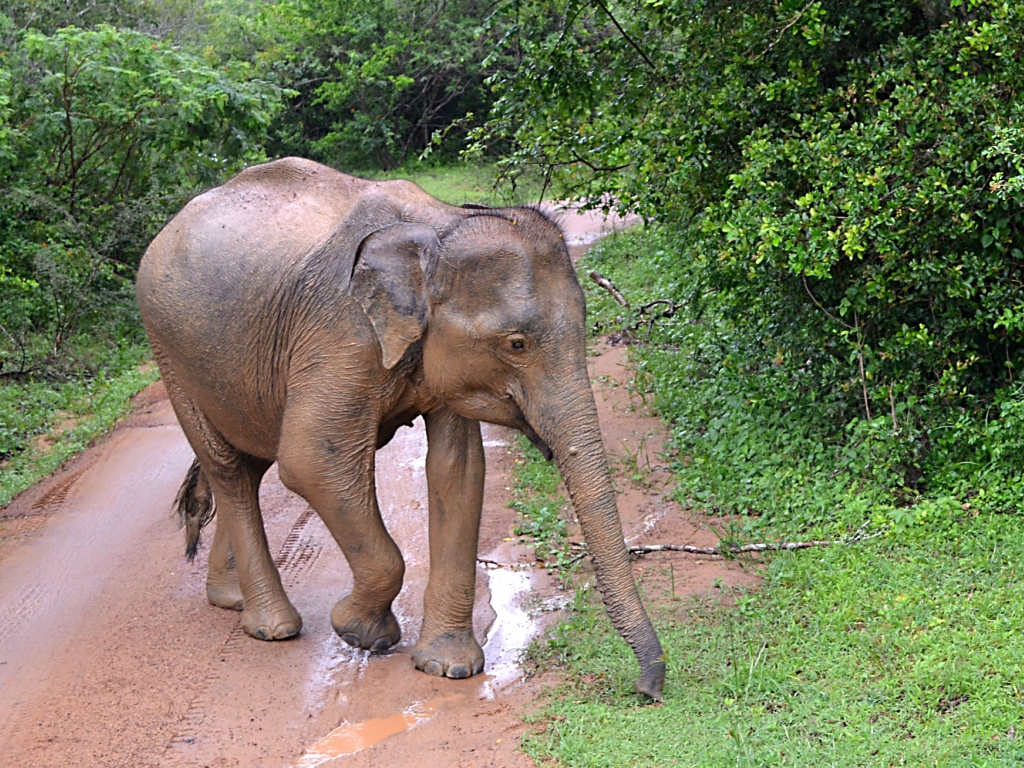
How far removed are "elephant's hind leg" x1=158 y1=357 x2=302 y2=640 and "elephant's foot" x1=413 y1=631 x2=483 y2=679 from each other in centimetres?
86

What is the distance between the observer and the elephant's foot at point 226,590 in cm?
615

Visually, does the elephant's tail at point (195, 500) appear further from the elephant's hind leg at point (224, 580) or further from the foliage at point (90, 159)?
the foliage at point (90, 159)

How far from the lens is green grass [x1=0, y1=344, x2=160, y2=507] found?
359 inches

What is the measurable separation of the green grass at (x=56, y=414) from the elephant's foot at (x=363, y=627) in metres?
4.07

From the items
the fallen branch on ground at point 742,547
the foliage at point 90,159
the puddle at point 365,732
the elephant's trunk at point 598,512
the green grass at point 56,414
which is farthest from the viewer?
the foliage at point 90,159

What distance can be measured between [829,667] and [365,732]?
1.96 metres

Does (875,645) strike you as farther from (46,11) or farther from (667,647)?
(46,11)

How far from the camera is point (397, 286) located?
473 cm

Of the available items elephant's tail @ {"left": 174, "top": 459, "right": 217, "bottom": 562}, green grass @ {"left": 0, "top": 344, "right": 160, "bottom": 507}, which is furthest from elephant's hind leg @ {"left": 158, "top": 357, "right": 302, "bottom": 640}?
green grass @ {"left": 0, "top": 344, "right": 160, "bottom": 507}

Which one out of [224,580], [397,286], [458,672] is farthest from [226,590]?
[397,286]

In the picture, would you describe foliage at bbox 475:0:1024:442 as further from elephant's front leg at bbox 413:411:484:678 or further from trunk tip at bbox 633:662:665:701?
trunk tip at bbox 633:662:665:701

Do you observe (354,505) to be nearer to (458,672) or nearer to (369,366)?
(369,366)

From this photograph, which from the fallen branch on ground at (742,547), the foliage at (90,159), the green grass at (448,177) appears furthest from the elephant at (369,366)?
the green grass at (448,177)

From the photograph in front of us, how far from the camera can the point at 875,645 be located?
15.6 feet
